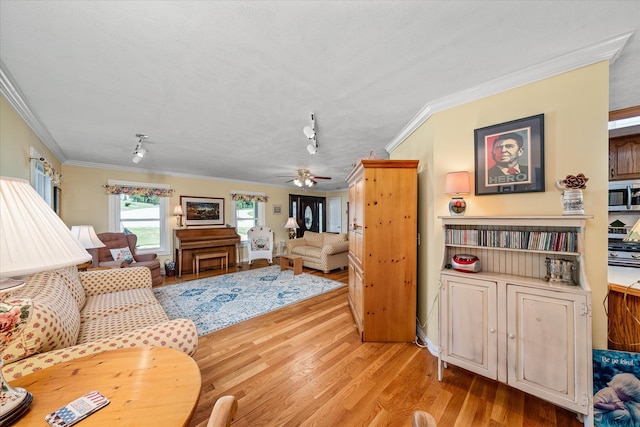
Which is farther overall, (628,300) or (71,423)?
(628,300)

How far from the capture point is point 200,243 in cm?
518

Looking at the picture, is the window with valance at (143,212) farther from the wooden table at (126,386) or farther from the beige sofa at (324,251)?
the wooden table at (126,386)

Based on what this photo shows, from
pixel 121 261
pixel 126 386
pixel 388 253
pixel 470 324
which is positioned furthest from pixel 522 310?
pixel 121 261

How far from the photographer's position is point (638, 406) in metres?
1.37

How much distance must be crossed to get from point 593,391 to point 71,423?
266 cm

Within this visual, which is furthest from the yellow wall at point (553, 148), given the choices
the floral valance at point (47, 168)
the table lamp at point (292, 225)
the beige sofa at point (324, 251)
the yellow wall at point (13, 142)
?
the table lamp at point (292, 225)

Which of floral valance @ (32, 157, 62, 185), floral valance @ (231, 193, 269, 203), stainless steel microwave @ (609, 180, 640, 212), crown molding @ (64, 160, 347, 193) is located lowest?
stainless steel microwave @ (609, 180, 640, 212)

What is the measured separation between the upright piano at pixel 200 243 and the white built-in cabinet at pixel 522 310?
494cm

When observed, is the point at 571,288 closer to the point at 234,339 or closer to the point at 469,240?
the point at 469,240

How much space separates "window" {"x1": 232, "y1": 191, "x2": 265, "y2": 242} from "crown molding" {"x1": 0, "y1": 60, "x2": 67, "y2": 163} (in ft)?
11.7

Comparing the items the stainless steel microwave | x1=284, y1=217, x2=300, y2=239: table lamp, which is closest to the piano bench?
x1=284, y1=217, x2=300, y2=239: table lamp

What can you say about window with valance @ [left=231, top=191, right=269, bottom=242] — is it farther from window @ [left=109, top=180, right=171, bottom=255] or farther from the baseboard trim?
the baseboard trim

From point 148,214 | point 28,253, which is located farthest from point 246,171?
point 28,253

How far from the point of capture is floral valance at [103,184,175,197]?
4509 mm
